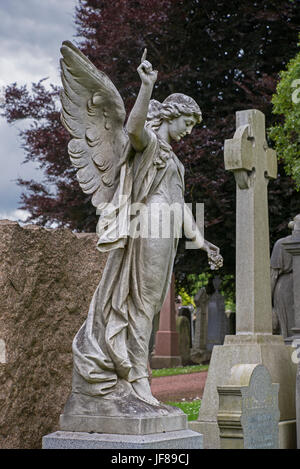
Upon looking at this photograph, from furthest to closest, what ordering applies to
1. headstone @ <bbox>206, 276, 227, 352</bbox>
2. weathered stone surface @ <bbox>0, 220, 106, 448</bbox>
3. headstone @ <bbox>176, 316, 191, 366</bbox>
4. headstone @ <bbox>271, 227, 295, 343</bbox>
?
headstone @ <bbox>206, 276, 227, 352</bbox> < headstone @ <bbox>176, 316, 191, 366</bbox> < headstone @ <bbox>271, 227, 295, 343</bbox> < weathered stone surface @ <bbox>0, 220, 106, 448</bbox>

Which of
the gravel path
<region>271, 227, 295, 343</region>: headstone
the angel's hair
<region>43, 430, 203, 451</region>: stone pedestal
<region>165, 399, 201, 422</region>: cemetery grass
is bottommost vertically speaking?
<region>43, 430, 203, 451</region>: stone pedestal

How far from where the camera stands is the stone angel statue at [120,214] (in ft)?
16.2

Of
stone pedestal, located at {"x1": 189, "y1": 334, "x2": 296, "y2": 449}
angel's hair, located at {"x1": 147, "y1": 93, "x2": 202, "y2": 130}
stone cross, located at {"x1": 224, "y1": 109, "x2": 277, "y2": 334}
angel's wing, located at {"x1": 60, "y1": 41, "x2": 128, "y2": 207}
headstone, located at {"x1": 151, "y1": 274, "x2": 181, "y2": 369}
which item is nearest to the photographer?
angel's wing, located at {"x1": 60, "y1": 41, "x2": 128, "y2": 207}

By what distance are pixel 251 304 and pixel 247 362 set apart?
0.69 meters

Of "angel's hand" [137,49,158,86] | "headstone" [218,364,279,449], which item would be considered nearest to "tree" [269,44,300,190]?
"headstone" [218,364,279,449]

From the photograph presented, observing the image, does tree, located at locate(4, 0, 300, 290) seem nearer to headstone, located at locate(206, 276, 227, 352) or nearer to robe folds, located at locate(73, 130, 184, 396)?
headstone, located at locate(206, 276, 227, 352)

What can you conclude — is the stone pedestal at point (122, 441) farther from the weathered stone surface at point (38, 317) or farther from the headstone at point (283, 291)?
the headstone at point (283, 291)

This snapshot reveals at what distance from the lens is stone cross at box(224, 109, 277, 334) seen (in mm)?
8938

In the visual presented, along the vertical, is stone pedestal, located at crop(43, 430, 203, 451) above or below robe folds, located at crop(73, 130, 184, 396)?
below

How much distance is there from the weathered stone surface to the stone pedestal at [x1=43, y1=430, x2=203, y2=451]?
104cm

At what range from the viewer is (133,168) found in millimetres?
5305

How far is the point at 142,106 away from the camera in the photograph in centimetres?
493

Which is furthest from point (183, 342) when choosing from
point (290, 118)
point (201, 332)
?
point (290, 118)
